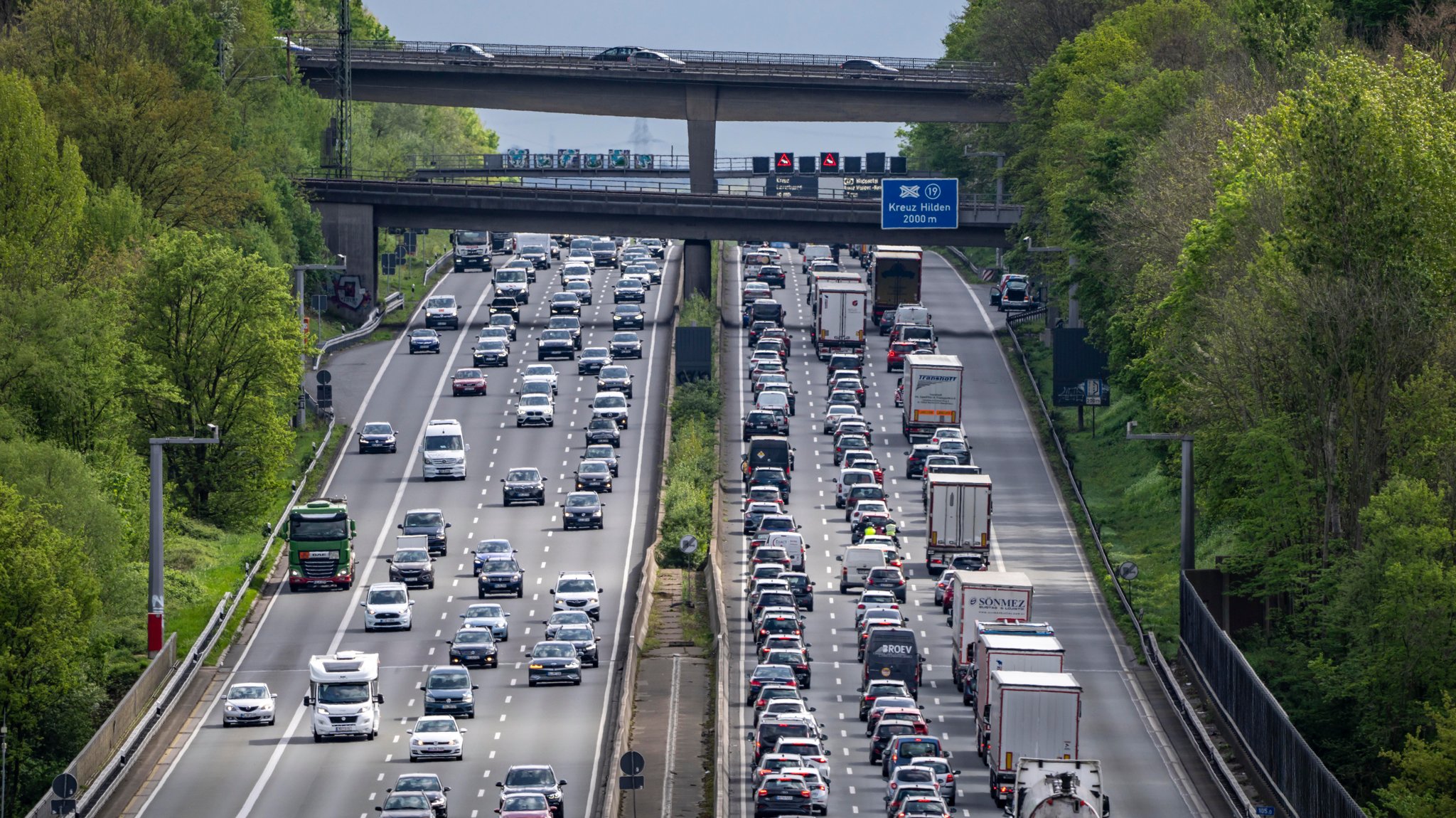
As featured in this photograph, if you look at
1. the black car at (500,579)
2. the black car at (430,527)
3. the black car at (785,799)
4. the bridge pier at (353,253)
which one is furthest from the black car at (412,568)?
the bridge pier at (353,253)

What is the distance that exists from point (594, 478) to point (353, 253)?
41527mm

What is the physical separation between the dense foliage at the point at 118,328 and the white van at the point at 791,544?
18413 millimetres

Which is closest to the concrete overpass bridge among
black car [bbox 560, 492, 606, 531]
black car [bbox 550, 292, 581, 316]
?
black car [bbox 550, 292, 581, 316]

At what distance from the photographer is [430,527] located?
8031 cm

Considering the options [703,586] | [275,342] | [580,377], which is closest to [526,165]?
[580,377]

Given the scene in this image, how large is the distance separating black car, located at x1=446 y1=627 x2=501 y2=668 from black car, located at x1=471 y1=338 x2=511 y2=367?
47.7 m

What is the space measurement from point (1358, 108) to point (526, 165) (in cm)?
13789

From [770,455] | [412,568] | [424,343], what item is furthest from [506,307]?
[412,568]

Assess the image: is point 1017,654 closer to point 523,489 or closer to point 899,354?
point 523,489

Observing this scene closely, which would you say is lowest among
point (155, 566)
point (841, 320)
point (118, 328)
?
point (155, 566)

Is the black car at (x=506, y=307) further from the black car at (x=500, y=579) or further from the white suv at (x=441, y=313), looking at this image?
the black car at (x=500, y=579)

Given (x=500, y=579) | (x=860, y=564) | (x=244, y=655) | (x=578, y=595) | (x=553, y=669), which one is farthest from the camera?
(x=860, y=564)

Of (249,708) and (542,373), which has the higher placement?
(542,373)

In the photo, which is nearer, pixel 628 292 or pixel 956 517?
pixel 956 517
